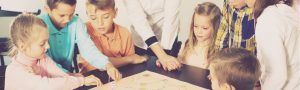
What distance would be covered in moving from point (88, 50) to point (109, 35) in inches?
4.0

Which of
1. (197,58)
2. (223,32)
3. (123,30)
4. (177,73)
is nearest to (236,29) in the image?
(223,32)

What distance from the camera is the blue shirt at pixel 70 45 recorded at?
3.03ft

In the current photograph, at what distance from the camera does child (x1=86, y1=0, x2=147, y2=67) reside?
1019 millimetres

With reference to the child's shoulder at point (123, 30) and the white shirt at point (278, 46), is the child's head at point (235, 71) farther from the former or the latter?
the child's shoulder at point (123, 30)

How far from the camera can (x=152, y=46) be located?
1.20 meters

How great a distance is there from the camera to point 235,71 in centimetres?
82

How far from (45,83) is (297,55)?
0.74 m

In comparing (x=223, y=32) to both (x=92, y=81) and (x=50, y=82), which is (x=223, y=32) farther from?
(x=50, y=82)

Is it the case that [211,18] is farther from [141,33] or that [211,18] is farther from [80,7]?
[80,7]

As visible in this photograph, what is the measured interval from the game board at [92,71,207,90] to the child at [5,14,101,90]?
0.33 feet

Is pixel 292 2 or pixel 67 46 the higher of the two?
pixel 292 2

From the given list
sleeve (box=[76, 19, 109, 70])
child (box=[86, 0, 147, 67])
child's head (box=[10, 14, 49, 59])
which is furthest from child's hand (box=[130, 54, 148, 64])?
child's head (box=[10, 14, 49, 59])

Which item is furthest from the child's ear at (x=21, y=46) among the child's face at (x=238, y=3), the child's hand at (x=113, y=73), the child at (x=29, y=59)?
the child's face at (x=238, y=3)

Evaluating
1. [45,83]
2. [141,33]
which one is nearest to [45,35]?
[45,83]
